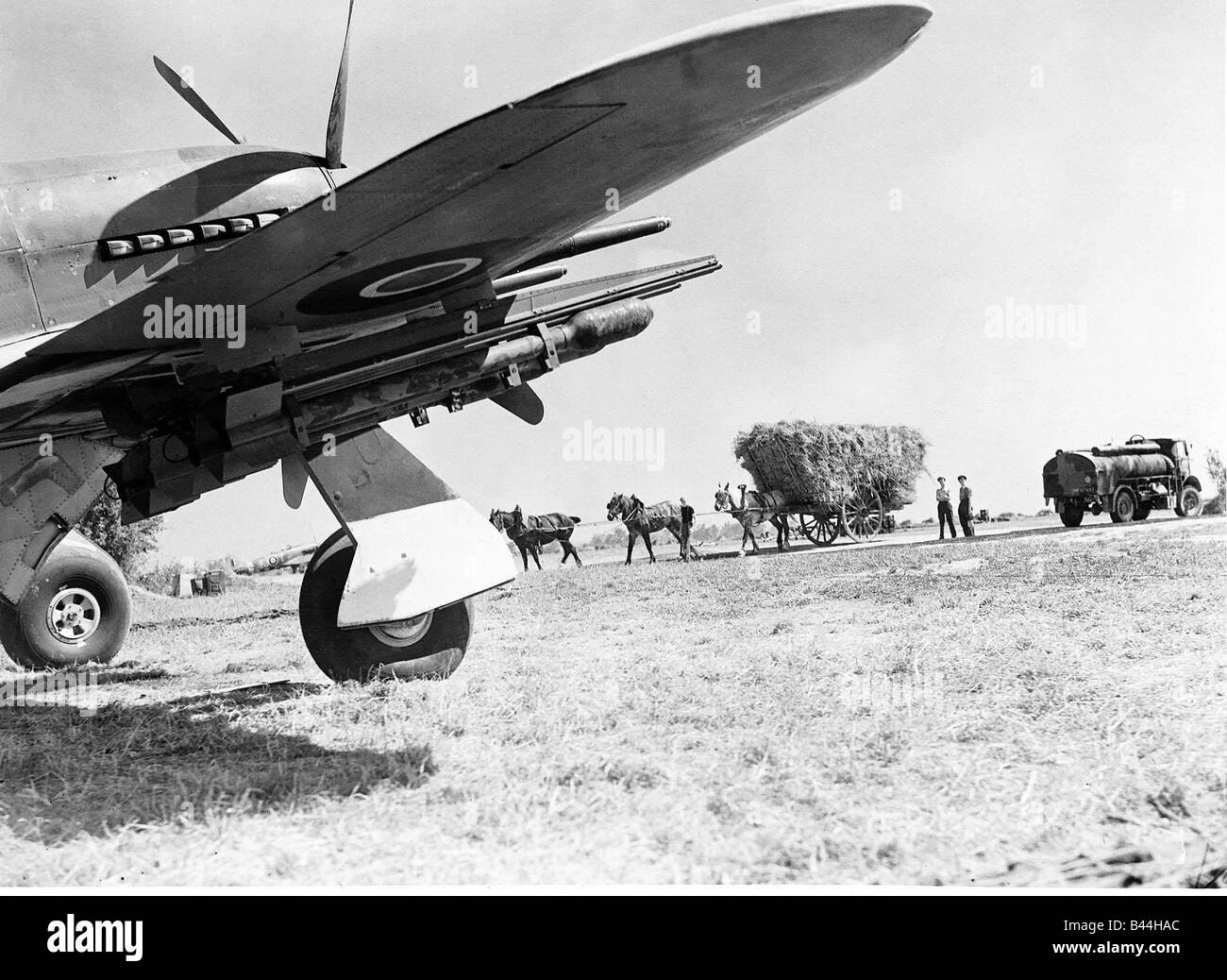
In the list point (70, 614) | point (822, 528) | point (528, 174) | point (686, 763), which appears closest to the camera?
point (528, 174)

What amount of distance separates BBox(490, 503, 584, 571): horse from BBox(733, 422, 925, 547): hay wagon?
474 centimetres

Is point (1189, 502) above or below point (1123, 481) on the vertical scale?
below

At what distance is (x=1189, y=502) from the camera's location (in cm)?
2105

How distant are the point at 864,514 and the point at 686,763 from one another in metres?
19.2

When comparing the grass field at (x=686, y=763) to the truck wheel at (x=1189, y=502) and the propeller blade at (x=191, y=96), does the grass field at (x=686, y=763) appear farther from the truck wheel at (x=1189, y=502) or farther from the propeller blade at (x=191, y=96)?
the truck wheel at (x=1189, y=502)

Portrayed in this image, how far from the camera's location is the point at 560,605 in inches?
404

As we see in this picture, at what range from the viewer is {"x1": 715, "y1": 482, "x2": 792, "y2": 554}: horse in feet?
66.6

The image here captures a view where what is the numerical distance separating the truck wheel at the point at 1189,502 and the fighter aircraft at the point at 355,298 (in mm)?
19750

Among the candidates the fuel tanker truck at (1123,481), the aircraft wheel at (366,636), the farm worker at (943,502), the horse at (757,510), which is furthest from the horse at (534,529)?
the aircraft wheel at (366,636)

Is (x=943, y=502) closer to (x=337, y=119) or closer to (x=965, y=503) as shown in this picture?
(x=965, y=503)

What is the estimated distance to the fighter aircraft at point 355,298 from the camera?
9.19 ft

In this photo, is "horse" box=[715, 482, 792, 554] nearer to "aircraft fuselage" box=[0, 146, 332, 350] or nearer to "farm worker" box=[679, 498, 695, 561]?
"farm worker" box=[679, 498, 695, 561]

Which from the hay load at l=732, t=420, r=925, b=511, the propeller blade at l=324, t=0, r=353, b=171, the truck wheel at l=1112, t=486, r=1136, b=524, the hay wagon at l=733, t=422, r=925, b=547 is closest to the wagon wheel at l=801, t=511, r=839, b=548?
the hay wagon at l=733, t=422, r=925, b=547

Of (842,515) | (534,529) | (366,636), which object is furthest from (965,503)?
(366,636)
